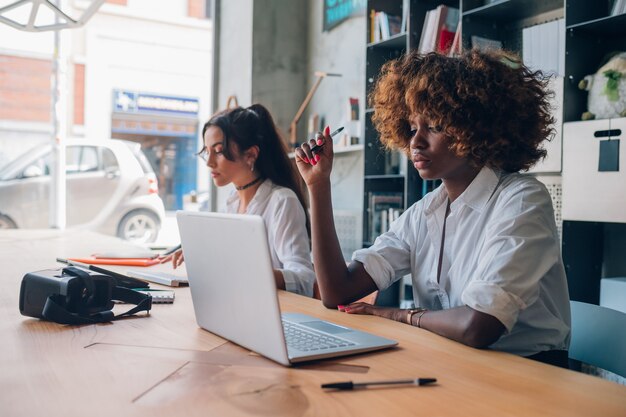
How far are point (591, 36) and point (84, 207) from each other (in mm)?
5472

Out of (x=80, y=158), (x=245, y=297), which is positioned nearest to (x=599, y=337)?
(x=245, y=297)

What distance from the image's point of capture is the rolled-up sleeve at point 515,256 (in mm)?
1121

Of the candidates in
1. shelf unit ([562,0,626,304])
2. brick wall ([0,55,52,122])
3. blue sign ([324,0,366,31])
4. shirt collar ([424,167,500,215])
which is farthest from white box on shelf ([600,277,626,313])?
brick wall ([0,55,52,122])

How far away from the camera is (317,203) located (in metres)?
1.50

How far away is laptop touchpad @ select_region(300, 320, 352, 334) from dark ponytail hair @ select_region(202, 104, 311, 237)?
114cm

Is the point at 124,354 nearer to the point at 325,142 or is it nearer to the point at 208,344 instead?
the point at 208,344

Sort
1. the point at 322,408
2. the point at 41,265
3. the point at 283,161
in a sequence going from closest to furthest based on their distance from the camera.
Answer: the point at 322,408 → the point at 41,265 → the point at 283,161

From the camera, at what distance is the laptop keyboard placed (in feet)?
3.20

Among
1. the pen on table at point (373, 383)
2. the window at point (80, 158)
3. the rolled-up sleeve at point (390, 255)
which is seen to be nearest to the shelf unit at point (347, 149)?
the rolled-up sleeve at point (390, 255)

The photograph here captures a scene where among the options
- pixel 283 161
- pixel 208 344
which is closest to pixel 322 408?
pixel 208 344

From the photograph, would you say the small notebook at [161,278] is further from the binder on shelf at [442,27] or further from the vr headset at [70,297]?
the binder on shelf at [442,27]

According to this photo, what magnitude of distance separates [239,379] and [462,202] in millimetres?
814

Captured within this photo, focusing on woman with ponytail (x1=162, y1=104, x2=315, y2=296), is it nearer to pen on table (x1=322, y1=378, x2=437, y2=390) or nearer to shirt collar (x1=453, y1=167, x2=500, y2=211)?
shirt collar (x1=453, y1=167, x2=500, y2=211)

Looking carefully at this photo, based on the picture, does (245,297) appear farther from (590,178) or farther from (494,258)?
(590,178)
